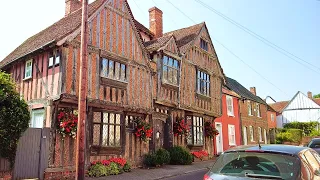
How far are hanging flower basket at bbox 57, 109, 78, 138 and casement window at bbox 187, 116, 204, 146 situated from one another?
8.93 m

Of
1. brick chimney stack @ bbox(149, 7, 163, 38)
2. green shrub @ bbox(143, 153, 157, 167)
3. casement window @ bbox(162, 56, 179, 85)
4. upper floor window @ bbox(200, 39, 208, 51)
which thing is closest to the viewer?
green shrub @ bbox(143, 153, 157, 167)

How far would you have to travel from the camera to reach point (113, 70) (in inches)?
526

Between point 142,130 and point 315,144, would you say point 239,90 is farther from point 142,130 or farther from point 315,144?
point 142,130

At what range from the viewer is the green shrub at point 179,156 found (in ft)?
51.9

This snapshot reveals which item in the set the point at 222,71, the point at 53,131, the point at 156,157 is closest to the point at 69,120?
the point at 53,131

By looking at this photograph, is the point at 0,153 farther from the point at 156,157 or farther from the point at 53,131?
the point at 156,157

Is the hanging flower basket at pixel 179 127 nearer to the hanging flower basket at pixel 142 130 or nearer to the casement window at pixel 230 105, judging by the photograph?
the hanging flower basket at pixel 142 130

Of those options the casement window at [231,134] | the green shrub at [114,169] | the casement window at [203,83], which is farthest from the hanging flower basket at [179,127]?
the casement window at [231,134]

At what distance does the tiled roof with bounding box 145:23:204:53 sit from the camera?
1700 cm

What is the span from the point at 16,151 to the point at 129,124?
5.53 meters

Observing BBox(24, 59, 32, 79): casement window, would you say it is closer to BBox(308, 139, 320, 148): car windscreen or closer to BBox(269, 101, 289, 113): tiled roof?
BBox(308, 139, 320, 148): car windscreen

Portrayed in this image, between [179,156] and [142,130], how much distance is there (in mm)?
3090

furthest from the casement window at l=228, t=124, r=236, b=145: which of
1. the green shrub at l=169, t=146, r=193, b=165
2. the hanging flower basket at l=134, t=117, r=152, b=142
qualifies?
the hanging flower basket at l=134, t=117, r=152, b=142

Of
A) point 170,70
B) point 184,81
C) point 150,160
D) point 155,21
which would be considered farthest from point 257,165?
point 155,21
